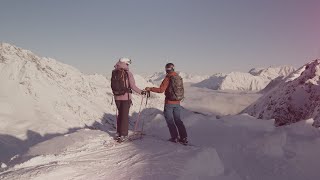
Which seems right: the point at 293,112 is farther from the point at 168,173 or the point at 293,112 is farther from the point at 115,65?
the point at 168,173

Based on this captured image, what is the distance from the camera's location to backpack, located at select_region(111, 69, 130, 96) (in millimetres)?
12789

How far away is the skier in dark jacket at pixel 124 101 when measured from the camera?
12.9 m

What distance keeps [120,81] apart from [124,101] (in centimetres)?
73

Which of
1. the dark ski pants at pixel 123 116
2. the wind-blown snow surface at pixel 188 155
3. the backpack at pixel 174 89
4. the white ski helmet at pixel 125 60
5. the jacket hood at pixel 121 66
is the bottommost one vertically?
the wind-blown snow surface at pixel 188 155

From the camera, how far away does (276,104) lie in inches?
1138

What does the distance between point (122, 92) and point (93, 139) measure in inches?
70.1

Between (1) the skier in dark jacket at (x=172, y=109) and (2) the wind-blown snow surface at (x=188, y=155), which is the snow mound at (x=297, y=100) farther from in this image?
(1) the skier in dark jacket at (x=172, y=109)

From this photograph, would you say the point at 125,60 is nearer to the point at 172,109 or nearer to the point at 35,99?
the point at 172,109

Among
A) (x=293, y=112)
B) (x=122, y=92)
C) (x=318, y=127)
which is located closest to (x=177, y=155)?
(x=122, y=92)

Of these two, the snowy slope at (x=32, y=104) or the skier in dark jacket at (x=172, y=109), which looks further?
the snowy slope at (x=32, y=104)

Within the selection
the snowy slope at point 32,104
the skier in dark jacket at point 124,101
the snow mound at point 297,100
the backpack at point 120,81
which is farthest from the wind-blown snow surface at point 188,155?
the snowy slope at point 32,104

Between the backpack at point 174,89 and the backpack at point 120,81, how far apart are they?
1376 mm

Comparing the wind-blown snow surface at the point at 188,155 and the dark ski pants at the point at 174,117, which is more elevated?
the dark ski pants at the point at 174,117

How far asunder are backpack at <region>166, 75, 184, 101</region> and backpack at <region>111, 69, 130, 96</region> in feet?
4.52
